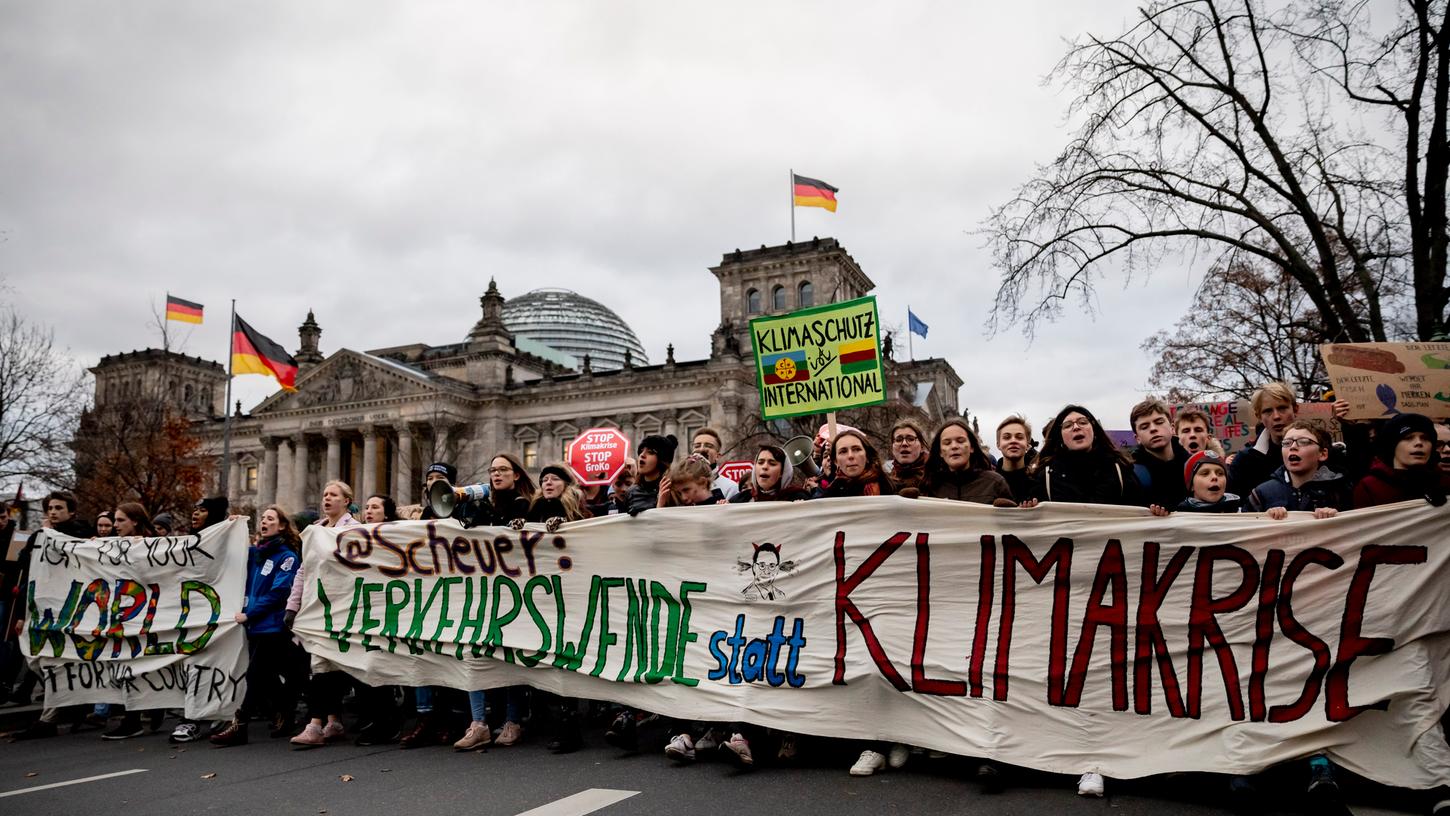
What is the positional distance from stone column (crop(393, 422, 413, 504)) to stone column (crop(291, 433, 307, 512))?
7209 millimetres

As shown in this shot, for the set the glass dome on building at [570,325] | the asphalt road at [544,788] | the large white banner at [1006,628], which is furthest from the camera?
the glass dome on building at [570,325]

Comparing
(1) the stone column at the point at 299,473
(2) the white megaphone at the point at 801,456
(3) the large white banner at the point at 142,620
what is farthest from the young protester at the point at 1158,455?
(1) the stone column at the point at 299,473

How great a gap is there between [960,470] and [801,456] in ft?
4.96

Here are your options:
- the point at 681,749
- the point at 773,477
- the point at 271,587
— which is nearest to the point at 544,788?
the point at 681,749

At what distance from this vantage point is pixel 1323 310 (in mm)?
13391

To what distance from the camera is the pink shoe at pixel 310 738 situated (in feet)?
26.8

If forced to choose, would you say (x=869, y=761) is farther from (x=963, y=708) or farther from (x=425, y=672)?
(x=425, y=672)

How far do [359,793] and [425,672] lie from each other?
2045 millimetres

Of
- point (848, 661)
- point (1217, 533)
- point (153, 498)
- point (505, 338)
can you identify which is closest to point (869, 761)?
point (848, 661)

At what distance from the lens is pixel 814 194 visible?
37656mm

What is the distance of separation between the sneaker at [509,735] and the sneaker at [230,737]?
2.37 meters

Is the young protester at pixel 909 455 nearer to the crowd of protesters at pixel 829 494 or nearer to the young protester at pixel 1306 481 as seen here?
the crowd of protesters at pixel 829 494

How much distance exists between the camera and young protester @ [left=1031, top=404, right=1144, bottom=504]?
6504mm

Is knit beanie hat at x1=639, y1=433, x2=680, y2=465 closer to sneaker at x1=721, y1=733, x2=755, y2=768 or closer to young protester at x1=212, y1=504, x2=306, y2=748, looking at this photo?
sneaker at x1=721, y1=733, x2=755, y2=768
